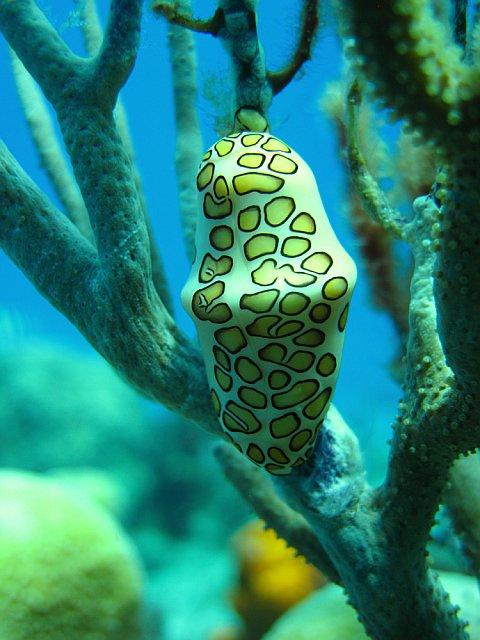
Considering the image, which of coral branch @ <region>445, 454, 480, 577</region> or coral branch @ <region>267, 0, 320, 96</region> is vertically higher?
coral branch @ <region>267, 0, 320, 96</region>

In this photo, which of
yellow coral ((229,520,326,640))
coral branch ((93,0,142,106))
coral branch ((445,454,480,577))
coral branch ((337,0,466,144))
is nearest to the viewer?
coral branch ((337,0,466,144))

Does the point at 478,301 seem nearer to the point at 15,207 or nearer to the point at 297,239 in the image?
the point at 297,239

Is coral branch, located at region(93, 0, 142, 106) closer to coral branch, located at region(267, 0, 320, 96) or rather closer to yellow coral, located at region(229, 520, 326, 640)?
coral branch, located at region(267, 0, 320, 96)

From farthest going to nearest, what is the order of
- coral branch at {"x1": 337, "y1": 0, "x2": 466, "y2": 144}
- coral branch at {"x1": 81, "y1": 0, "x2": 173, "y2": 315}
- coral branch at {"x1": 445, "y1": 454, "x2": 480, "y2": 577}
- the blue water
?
coral branch at {"x1": 81, "y1": 0, "x2": 173, "y2": 315}, coral branch at {"x1": 445, "y1": 454, "x2": 480, "y2": 577}, the blue water, coral branch at {"x1": 337, "y1": 0, "x2": 466, "y2": 144}

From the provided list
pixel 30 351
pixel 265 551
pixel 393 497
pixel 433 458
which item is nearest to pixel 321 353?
pixel 433 458

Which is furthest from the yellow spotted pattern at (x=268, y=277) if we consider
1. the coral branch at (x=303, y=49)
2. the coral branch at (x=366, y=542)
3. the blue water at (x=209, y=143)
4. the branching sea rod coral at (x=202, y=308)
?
the blue water at (x=209, y=143)

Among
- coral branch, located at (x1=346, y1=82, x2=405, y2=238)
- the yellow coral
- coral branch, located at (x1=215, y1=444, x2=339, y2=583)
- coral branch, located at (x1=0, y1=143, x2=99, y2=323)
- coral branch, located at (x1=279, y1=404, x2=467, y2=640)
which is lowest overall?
the yellow coral

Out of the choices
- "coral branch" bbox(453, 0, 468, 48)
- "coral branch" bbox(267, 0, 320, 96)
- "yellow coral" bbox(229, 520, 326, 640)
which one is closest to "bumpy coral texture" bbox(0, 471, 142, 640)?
"yellow coral" bbox(229, 520, 326, 640)
